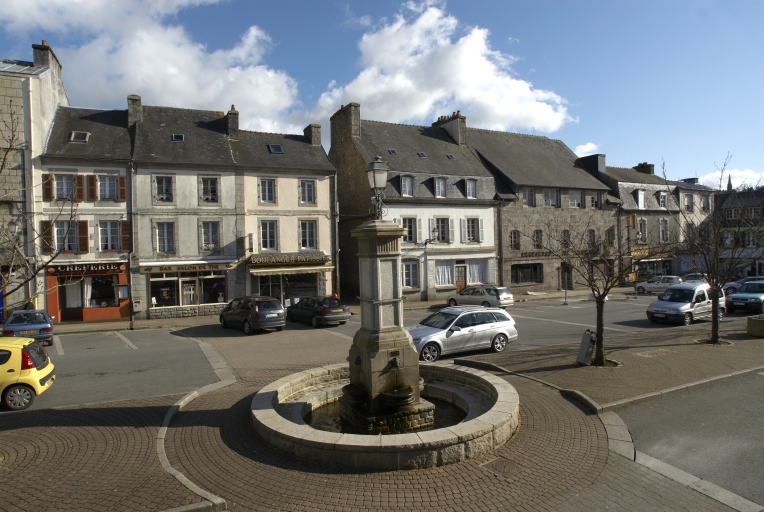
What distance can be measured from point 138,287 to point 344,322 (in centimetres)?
1003

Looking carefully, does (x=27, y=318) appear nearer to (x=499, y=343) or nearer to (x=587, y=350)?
(x=499, y=343)

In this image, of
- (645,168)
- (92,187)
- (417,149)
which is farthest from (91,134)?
(645,168)

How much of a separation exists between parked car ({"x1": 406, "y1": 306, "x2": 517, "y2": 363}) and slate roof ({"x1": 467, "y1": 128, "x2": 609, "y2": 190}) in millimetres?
19871

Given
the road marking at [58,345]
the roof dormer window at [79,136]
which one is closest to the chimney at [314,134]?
the roof dormer window at [79,136]

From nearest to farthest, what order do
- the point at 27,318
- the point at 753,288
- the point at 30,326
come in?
the point at 30,326
the point at 27,318
the point at 753,288

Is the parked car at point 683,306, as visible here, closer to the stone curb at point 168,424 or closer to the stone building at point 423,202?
the stone building at point 423,202

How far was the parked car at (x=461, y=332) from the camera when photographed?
1319 cm

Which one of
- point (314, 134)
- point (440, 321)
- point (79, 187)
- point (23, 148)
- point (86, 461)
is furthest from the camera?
point (314, 134)

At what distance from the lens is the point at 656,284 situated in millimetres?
33031

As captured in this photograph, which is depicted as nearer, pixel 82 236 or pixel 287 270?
pixel 82 236

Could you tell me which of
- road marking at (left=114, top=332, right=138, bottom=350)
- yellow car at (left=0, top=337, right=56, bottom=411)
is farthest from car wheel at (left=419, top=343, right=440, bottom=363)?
road marking at (left=114, top=332, right=138, bottom=350)

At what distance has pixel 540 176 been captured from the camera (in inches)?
1363

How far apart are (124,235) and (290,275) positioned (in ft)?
26.4

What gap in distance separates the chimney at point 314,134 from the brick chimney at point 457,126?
10.6m
